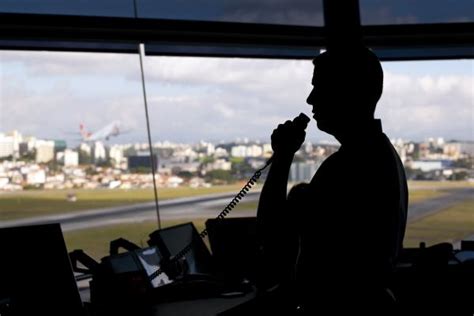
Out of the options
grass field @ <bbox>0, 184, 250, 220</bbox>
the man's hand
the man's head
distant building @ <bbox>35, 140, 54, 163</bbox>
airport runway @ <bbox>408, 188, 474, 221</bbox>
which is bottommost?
airport runway @ <bbox>408, 188, 474, 221</bbox>

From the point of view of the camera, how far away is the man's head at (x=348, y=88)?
1654 millimetres

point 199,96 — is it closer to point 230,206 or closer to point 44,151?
point 44,151

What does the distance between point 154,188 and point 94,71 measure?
1554 millimetres

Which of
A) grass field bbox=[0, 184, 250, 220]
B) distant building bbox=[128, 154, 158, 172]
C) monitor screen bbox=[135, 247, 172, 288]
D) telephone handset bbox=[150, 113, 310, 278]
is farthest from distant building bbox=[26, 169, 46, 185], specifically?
monitor screen bbox=[135, 247, 172, 288]

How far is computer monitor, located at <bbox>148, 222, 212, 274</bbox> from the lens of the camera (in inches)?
142

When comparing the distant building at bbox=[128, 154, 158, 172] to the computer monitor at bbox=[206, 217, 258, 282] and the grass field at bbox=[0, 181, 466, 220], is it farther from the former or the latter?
the computer monitor at bbox=[206, 217, 258, 282]

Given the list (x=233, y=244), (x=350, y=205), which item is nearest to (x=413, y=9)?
(x=233, y=244)

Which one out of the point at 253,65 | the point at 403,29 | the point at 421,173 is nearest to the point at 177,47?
the point at 253,65

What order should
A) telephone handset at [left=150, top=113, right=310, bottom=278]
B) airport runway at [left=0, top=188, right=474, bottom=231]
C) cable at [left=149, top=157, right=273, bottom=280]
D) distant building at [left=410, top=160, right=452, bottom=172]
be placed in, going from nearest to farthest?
telephone handset at [left=150, top=113, right=310, bottom=278] → cable at [left=149, top=157, right=273, bottom=280] → distant building at [left=410, top=160, right=452, bottom=172] → airport runway at [left=0, top=188, right=474, bottom=231]

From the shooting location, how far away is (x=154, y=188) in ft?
17.3

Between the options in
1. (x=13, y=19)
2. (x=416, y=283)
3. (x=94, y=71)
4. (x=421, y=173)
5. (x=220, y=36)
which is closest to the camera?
(x=416, y=283)

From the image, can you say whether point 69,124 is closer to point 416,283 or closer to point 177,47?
point 177,47

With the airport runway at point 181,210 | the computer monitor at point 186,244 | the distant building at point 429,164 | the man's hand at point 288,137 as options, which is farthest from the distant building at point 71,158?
the man's hand at point 288,137

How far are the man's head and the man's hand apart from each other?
0.97 feet
